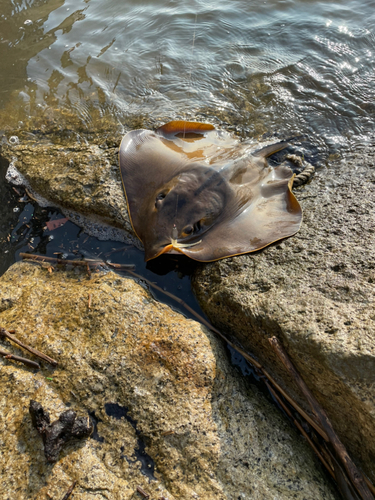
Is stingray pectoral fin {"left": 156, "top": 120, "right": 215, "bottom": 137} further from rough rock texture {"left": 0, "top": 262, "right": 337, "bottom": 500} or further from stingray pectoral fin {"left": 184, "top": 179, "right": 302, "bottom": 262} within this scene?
rough rock texture {"left": 0, "top": 262, "right": 337, "bottom": 500}

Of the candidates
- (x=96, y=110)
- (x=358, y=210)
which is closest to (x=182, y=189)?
(x=358, y=210)

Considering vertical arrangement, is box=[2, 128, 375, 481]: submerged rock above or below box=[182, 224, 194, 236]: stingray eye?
below

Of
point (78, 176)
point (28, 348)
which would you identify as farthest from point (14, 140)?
point (28, 348)

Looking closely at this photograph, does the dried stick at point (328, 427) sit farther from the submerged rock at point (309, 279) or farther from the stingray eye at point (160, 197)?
the stingray eye at point (160, 197)

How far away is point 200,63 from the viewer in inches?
241

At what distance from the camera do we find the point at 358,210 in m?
3.28

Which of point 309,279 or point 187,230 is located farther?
point 187,230

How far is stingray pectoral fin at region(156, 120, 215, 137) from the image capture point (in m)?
4.29

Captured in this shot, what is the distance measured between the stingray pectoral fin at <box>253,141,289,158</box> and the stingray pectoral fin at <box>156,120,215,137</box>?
80 cm

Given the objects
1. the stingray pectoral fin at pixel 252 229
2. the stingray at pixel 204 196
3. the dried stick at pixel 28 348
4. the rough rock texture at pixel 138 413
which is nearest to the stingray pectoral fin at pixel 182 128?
the stingray at pixel 204 196

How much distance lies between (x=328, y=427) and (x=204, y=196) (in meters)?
2.25

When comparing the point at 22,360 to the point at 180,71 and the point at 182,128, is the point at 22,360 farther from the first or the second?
the point at 180,71

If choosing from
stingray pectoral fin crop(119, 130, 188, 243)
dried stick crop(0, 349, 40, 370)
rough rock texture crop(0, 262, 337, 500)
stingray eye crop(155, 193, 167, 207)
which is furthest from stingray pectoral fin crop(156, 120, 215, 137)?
dried stick crop(0, 349, 40, 370)

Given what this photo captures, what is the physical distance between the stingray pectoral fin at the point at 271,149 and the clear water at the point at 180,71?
46 centimetres
